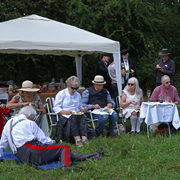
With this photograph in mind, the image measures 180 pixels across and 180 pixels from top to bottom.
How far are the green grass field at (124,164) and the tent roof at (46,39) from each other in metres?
2.05

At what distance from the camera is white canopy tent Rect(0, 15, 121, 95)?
5.65 m

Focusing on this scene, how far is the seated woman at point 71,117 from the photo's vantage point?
491cm

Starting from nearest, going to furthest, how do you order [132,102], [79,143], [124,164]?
1. [124,164]
2. [79,143]
3. [132,102]

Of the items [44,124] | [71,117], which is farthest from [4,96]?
[71,117]

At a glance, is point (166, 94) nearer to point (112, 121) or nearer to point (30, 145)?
point (112, 121)

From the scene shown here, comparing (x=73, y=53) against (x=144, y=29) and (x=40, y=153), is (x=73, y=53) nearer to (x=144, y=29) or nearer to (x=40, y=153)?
(x=144, y=29)

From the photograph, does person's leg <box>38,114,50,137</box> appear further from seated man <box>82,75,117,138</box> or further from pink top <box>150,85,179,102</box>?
pink top <box>150,85,179,102</box>

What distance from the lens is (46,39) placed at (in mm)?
5930

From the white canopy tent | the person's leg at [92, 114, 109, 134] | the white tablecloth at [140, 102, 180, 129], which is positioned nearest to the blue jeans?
the person's leg at [92, 114, 109, 134]

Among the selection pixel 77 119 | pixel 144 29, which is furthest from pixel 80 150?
pixel 144 29

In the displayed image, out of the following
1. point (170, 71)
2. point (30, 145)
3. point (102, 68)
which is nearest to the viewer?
point (30, 145)

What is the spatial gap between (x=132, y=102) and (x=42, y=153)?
8.07 ft

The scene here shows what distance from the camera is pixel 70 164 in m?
3.60

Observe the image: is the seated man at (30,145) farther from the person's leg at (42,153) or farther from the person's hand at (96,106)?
the person's hand at (96,106)
